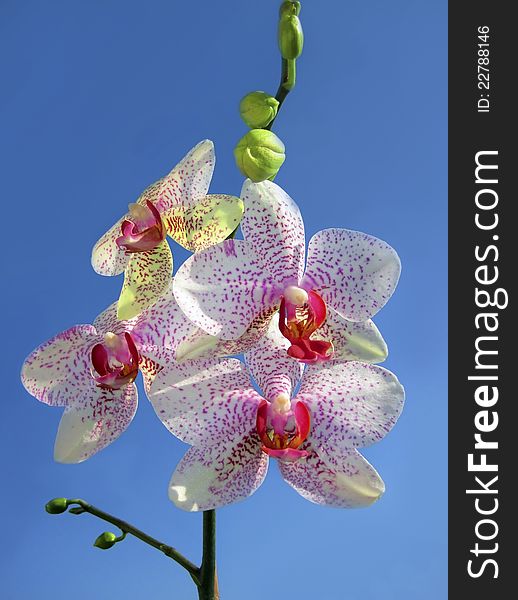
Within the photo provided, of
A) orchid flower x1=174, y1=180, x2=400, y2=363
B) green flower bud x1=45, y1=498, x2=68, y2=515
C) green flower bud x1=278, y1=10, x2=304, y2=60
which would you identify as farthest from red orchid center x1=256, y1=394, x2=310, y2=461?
green flower bud x1=278, y1=10, x2=304, y2=60

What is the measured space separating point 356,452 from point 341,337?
0.66ft

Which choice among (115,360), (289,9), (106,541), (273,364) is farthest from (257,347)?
(289,9)

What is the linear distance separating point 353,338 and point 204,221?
34 centimetres

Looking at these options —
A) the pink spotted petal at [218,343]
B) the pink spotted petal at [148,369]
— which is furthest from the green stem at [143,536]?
the pink spotted petal at [218,343]

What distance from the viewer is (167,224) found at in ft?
Result: 4.86

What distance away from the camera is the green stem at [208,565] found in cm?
141

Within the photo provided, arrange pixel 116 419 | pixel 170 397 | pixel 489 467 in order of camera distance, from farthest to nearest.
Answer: pixel 489 467, pixel 116 419, pixel 170 397

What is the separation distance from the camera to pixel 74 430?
1.51m

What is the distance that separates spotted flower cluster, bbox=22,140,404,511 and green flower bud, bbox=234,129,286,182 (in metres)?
0.03

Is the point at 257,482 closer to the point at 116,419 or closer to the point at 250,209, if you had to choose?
the point at 116,419

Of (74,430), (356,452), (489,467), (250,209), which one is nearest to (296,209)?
(250,209)

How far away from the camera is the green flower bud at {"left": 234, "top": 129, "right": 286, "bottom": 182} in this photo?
1362 mm

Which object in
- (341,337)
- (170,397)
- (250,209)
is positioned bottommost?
(170,397)

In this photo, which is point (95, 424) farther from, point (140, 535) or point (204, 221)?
point (204, 221)
